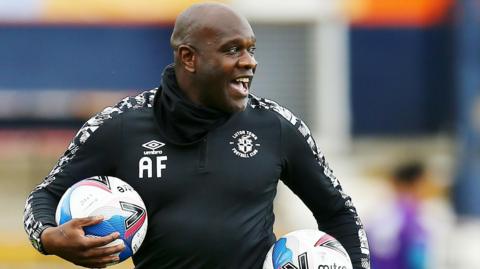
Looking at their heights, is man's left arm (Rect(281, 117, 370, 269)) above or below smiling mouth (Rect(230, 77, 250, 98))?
below

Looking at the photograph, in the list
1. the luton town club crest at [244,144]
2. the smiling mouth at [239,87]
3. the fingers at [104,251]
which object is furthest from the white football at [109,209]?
the smiling mouth at [239,87]

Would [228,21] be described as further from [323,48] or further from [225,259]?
[323,48]

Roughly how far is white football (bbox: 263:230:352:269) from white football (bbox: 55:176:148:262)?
1.77 ft

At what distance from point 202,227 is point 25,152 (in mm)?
15845

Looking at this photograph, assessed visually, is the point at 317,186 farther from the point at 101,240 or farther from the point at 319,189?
the point at 101,240

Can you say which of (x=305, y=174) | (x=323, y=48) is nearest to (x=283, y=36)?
(x=323, y=48)

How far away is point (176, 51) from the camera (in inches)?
202

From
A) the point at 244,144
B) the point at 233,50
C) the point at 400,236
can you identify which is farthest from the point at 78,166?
the point at 400,236

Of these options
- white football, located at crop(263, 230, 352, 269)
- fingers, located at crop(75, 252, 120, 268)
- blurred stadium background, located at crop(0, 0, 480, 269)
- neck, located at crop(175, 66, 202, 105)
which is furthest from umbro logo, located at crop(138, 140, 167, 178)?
blurred stadium background, located at crop(0, 0, 480, 269)

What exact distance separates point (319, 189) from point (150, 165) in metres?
0.72

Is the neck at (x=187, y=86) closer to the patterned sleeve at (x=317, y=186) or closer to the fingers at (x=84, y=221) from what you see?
the patterned sleeve at (x=317, y=186)

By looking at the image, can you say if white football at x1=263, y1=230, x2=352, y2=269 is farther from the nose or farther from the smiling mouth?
the nose

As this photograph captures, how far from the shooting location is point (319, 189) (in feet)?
17.2

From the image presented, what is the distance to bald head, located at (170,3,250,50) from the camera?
16.4 ft
